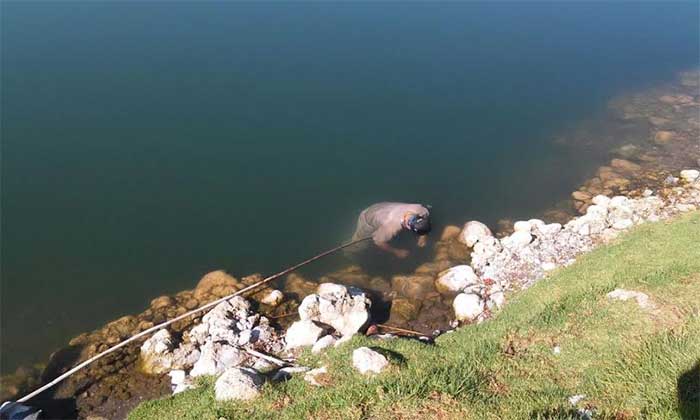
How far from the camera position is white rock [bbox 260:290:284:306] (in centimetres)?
1233

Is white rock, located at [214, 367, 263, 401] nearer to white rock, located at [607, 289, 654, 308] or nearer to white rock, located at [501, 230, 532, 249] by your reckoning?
white rock, located at [607, 289, 654, 308]

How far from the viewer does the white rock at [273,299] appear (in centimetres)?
1233

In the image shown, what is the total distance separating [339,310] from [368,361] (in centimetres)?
327

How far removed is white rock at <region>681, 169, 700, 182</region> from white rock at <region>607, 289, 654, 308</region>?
28.4 ft

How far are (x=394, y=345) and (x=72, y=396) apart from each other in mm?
6367

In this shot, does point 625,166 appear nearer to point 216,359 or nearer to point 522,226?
point 522,226

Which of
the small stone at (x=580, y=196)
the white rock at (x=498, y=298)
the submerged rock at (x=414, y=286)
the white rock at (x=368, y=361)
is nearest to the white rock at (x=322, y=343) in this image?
the white rock at (x=368, y=361)

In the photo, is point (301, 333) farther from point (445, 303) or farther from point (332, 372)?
point (445, 303)

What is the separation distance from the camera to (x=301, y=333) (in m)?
10.7

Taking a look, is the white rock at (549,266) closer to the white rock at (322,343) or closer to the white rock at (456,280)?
the white rock at (456,280)

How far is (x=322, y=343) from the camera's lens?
32.4 ft

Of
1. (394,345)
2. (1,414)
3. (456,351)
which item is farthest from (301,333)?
(1,414)

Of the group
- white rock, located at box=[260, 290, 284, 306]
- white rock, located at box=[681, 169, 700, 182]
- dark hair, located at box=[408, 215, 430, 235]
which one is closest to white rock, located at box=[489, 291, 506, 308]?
dark hair, located at box=[408, 215, 430, 235]

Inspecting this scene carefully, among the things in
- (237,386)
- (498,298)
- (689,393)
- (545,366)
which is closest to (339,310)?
(498,298)
